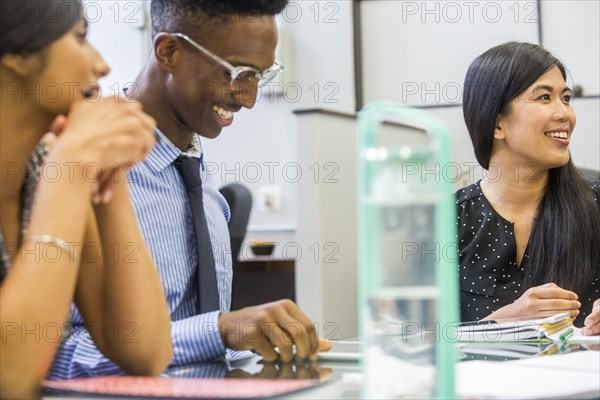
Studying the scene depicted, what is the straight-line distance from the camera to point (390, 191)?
0.55 metres

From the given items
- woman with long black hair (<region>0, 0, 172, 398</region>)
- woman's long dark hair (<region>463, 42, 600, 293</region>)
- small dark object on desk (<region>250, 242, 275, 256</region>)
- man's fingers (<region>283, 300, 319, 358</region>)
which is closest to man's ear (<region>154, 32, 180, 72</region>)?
woman with long black hair (<region>0, 0, 172, 398</region>)

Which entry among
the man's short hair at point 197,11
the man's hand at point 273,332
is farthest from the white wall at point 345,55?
the man's hand at point 273,332

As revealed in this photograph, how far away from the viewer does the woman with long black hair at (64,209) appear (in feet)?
2.59

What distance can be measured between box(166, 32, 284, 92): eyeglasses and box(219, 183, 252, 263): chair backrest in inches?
61.1

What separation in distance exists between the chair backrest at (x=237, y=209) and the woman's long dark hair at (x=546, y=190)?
1096 millimetres

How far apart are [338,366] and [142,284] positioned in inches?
9.7

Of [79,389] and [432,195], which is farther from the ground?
[432,195]

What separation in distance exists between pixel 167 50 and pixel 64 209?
64cm

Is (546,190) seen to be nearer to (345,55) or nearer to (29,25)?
(29,25)

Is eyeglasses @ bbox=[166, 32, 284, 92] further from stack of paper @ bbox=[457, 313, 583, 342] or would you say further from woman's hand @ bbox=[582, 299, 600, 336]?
woman's hand @ bbox=[582, 299, 600, 336]

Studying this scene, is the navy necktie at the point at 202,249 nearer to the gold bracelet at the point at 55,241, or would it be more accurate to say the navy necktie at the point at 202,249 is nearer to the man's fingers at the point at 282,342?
the man's fingers at the point at 282,342

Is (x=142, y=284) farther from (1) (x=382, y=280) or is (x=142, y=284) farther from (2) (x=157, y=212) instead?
(1) (x=382, y=280)

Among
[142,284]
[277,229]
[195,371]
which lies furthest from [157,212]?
[277,229]

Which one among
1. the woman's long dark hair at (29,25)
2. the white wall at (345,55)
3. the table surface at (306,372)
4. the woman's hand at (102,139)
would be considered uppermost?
the white wall at (345,55)
